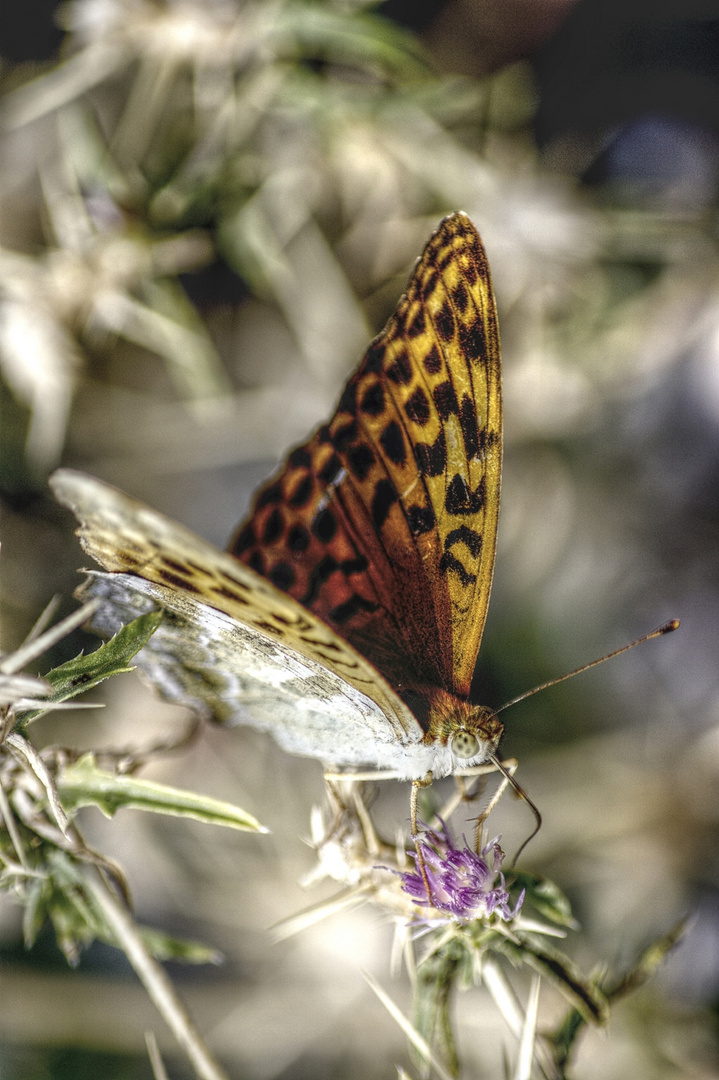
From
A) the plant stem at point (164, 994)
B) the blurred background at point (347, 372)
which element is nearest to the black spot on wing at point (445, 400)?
the plant stem at point (164, 994)

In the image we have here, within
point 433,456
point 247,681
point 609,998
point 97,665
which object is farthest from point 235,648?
point 609,998

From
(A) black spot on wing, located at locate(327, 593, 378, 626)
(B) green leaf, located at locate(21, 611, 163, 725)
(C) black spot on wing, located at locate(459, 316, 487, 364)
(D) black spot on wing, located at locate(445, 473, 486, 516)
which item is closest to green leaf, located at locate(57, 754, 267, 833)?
(B) green leaf, located at locate(21, 611, 163, 725)

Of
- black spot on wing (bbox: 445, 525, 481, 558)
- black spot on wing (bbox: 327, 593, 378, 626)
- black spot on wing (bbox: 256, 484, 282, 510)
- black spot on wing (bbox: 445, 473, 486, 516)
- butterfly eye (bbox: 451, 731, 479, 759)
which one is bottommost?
butterfly eye (bbox: 451, 731, 479, 759)

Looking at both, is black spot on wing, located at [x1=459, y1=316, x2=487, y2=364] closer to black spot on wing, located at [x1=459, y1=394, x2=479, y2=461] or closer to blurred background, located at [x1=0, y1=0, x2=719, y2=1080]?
black spot on wing, located at [x1=459, y1=394, x2=479, y2=461]

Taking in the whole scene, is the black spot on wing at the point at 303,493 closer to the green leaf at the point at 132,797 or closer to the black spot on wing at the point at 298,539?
the black spot on wing at the point at 298,539

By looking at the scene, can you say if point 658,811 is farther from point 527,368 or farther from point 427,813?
point 527,368

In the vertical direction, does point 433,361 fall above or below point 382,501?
above

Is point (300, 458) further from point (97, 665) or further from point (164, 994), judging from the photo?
point (164, 994)
